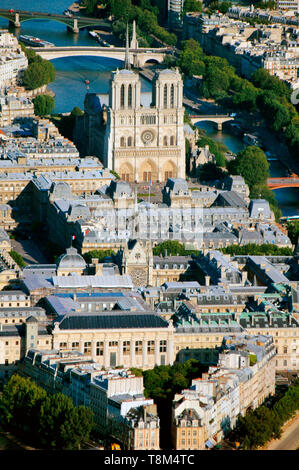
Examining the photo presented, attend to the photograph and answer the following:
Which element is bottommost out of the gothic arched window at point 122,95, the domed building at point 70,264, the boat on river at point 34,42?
the boat on river at point 34,42

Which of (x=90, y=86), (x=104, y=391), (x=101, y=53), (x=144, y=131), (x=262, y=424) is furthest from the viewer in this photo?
(x=101, y=53)

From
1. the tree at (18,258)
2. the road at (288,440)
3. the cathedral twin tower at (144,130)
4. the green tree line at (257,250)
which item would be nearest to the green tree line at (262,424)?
the road at (288,440)

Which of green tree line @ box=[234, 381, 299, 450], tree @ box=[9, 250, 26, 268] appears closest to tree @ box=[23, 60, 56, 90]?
tree @ box=[9, 250, 26, 268]

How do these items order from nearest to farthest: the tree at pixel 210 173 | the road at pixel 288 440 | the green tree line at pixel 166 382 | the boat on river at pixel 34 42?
the road at pixel 288 440, the green tree line at pixel 166 382, the tree at pixel 210 173, the boat on river at pixel 34 42

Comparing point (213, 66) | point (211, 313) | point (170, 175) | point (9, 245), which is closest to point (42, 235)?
point (9, 245)

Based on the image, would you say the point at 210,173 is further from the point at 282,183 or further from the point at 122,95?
the point at 122,95

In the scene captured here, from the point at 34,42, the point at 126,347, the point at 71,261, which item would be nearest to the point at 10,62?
the point at 34,42

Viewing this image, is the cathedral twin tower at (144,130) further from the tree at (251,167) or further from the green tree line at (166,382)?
the green tree line at (166,382)
